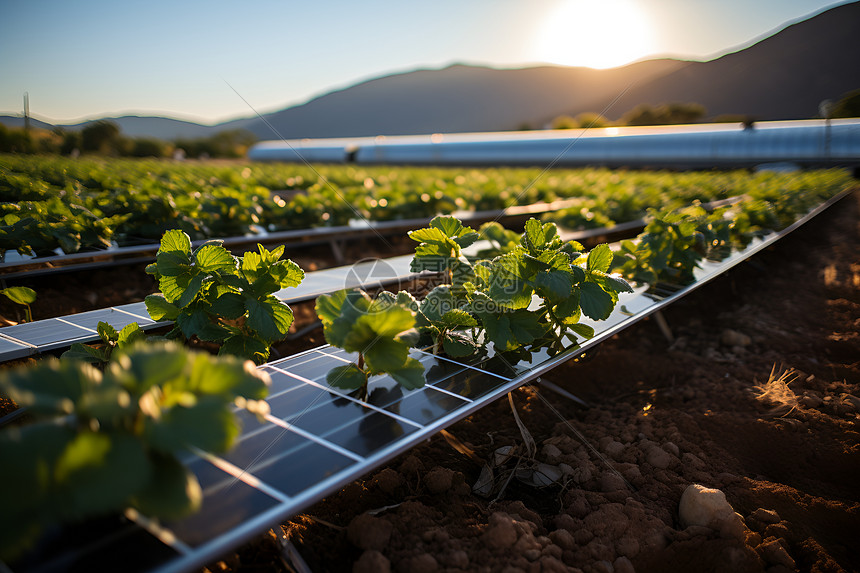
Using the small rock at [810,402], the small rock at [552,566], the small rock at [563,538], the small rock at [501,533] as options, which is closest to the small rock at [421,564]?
the small rock at [501,533]

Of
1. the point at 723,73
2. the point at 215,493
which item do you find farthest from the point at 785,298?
the point at 723,73

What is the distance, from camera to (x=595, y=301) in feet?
7.02

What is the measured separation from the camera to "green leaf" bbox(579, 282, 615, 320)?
2.11 metres

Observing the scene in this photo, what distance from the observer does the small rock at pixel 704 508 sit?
1.76 m

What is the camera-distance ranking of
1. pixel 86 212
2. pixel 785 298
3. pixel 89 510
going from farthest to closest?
pixel 785 298, pixel 86 212, pixel 89 510

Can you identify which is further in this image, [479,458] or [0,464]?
[479,458]

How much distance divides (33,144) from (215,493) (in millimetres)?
6607

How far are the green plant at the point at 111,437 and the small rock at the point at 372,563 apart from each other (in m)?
0.67

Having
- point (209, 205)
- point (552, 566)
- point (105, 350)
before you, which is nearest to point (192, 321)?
Result: point (105, 350)

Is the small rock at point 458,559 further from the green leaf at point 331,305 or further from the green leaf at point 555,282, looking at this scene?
the green leaf at point 555,282

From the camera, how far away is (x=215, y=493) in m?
1.25

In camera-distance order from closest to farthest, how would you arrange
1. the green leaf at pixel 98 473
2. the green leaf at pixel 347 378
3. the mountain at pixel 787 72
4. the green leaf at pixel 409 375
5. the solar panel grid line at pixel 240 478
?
the green leaf at pixel 98 473 → the solar panel grid line at pixel 240 478 → the green leaf at pixel 409 375 → the green leaf at pixel 347 378 → the mountain at pixel 787 72

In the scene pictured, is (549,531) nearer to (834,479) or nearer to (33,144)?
(834,479)

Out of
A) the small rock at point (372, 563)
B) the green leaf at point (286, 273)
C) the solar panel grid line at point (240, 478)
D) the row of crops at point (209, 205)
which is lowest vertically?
the small rock at point (372, 563)
